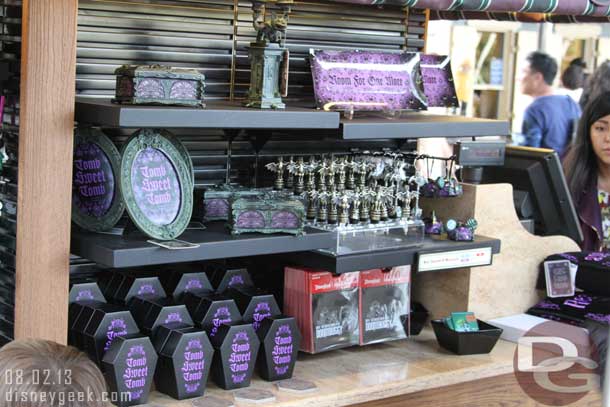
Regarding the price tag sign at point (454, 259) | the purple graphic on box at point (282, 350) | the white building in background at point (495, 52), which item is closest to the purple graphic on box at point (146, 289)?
the purple graphic on box at point (282, 350)

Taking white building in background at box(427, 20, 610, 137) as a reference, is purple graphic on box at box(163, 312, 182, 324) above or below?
below

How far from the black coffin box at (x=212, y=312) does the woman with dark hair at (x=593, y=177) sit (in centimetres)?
179

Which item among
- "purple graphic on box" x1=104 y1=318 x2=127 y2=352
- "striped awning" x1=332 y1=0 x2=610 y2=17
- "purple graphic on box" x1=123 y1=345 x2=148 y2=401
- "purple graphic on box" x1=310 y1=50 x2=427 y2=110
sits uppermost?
"striped awning" x1=332 y1=0 x2=610 y2=17

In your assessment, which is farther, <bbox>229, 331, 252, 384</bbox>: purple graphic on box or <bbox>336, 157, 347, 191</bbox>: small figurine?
<bbox>336, 157, 347, 191</bbox>: small figurine

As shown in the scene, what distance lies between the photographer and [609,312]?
11.0ft

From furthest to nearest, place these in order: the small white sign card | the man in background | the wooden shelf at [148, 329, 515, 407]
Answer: the man in background → the small white sign card → the wooden shelf at [148, 329, 515, 407]

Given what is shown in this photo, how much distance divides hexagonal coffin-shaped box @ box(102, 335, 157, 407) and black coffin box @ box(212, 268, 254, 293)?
0.45m

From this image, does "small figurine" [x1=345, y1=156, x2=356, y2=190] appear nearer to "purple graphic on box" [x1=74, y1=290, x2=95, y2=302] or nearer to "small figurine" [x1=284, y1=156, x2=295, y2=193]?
"small figurine" [x1=284, y1=156, x2=295, y2=193]

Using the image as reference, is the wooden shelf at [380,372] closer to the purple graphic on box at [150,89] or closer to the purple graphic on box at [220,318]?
the purple graphic on box at [220,318]

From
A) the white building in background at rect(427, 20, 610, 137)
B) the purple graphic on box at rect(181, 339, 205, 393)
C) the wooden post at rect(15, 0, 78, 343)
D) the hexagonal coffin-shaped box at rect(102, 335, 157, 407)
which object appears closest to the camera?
the wooden post at rect(15, 0, 78, 343)

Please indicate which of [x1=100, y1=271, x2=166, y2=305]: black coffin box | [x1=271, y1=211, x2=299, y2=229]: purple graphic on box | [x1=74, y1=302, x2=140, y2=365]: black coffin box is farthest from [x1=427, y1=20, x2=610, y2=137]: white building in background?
[x1=74, y1=302, x2=140, y2=365]: black coffin box

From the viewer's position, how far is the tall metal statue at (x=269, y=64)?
2.72 meters

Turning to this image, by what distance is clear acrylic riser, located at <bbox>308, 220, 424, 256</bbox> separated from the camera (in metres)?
2.88

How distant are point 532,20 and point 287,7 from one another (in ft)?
5.71
